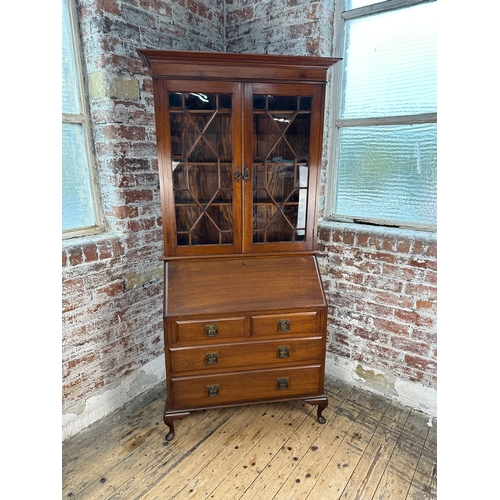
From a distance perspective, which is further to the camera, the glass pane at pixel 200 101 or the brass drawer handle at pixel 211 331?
the brass drawer handle at pixel 211 331

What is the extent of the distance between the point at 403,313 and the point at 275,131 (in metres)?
1.36

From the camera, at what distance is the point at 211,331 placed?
74.2 inches

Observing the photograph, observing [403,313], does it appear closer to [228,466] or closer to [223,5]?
[228,466]

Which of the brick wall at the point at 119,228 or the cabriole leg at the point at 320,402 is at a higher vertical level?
the brick wall at the point at 119,228

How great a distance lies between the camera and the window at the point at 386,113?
200cm

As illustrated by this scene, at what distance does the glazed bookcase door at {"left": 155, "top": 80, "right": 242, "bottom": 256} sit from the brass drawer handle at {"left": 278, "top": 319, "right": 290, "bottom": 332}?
0.48 m

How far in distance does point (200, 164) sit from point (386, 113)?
1.22m

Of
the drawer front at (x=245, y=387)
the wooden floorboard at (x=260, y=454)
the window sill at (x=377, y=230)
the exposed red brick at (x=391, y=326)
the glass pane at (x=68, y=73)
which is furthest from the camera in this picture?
the exposed red brick at (x=391, y=326)

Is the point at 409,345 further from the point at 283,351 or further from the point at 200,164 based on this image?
the point at 200,164

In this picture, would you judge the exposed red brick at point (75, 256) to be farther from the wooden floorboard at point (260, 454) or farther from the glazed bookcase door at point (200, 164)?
the wooden floorboard at point (260, 454)

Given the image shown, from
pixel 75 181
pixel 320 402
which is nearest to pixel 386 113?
pixel 320 402

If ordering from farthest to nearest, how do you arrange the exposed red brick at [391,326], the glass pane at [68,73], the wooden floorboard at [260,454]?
the exposed red brick at [391,326], the glass pane at [68,73], the wooden floorboard at [260,454]

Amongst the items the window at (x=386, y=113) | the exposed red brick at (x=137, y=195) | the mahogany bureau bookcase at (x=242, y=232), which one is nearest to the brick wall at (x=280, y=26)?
the window at (x=386, y=113)
